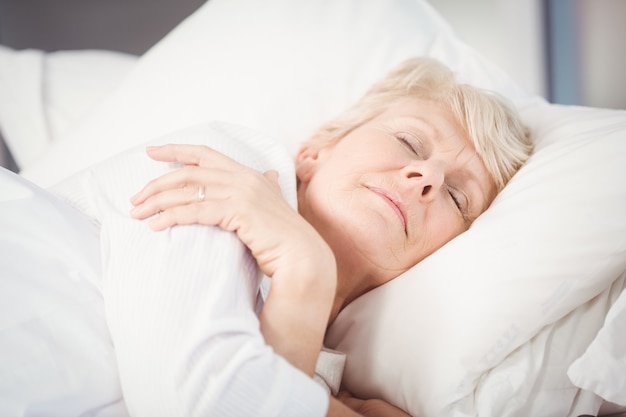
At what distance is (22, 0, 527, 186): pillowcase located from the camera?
4.11 feet

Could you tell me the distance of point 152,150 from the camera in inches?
32.6

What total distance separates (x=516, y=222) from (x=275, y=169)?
1.25 ft

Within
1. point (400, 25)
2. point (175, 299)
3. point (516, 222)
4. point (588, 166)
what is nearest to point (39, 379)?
point (175, 299)

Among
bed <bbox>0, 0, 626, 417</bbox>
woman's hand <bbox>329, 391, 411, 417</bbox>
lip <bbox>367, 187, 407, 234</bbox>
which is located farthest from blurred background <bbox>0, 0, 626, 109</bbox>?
woman's hand <bbox>329, 391, 411, 417</bbox>

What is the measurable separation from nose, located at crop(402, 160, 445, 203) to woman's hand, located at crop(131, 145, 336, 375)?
0.70 ft

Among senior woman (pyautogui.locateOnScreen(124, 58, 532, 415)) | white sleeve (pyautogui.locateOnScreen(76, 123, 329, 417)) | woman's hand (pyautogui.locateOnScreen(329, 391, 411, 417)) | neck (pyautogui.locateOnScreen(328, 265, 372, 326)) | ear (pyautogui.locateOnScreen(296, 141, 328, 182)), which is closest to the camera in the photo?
white sleeve (pyautogui.locateOnScreen(76, 123, 329, 417))

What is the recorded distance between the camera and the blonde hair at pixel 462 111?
3.33ft

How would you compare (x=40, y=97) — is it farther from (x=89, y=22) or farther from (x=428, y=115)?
(x=428, y=115)

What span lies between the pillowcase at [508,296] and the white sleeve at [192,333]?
9.4 inches

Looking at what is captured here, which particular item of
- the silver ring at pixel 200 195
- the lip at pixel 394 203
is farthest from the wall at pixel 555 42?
the silver ring at pixel 200 195

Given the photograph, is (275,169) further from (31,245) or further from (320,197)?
(31,245)

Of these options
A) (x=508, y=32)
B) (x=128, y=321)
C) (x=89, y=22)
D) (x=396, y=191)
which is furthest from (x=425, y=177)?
(x=89, y=22)

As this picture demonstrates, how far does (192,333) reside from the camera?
64 centimetres

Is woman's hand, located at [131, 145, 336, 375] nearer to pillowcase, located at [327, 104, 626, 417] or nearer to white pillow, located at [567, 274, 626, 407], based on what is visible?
pillowcase, located at [327, 104, 626, 417]
